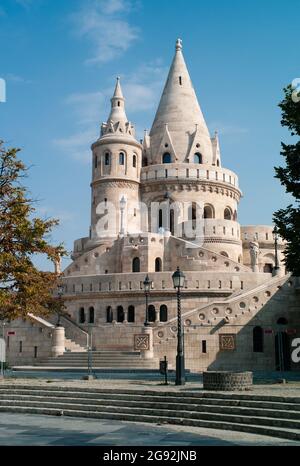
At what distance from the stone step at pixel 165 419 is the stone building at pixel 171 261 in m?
13.5

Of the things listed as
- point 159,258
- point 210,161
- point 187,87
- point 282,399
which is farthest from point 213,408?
point 187,87

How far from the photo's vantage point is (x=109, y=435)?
38.0ft

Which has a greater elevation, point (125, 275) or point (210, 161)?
point (210, 161)

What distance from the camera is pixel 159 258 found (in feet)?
137

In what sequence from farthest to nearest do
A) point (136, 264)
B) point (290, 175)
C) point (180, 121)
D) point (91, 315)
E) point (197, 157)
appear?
point (180, 121), point (197, 157), point (136, 264), point (91, 315), point (290, 175)

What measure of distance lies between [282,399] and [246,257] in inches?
1410

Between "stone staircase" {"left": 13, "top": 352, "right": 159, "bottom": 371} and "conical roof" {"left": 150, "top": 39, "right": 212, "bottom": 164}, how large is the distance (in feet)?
75.3

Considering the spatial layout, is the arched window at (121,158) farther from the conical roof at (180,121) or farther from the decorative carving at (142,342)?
the decorative carving at (142,342)

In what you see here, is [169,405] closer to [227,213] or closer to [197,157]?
[227,213]

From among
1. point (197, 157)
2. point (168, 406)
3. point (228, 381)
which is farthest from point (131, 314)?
point (168, 406)

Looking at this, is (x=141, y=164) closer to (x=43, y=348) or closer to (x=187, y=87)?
(x=187, y=87)

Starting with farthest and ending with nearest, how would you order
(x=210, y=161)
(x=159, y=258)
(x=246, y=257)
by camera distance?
(x=210, y=161) → (x=246, y=257) → (x=159, y=258)

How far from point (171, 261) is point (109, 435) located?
97.9 feet

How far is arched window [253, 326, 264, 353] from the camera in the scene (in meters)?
31.0
